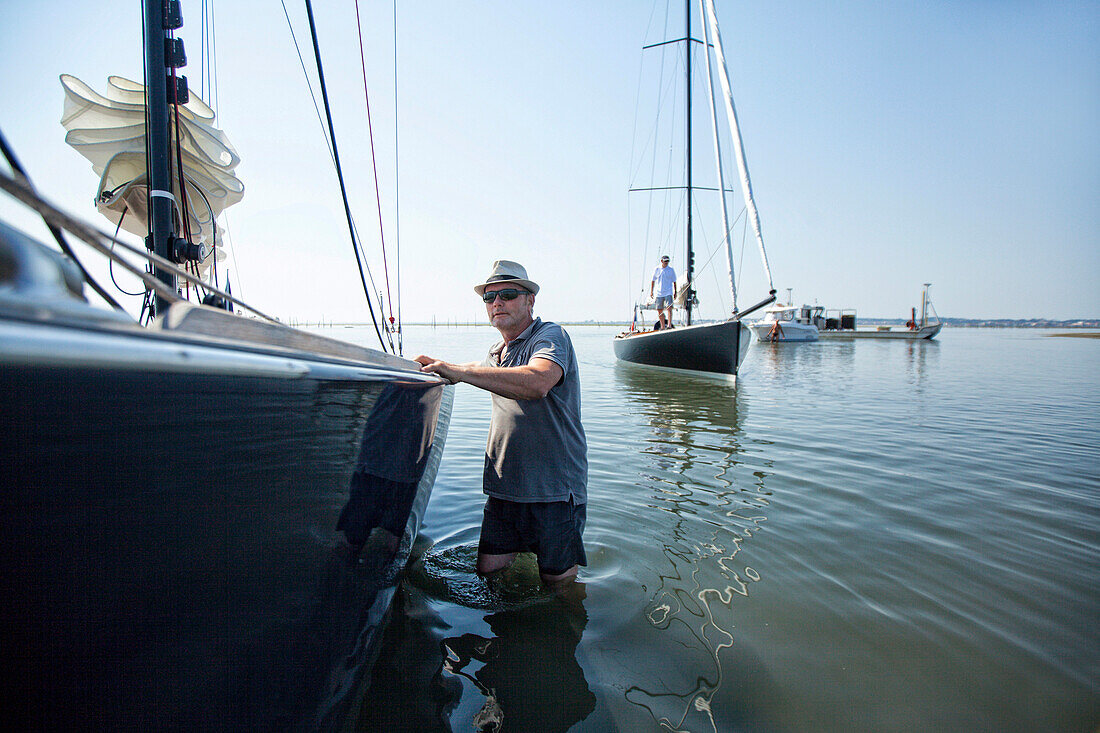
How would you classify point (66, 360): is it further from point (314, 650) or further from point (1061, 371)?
point (1061, 371)

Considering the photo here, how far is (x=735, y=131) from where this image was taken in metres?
12.2

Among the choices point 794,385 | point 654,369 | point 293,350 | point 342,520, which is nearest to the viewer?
point 293,350

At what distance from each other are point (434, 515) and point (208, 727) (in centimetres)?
338

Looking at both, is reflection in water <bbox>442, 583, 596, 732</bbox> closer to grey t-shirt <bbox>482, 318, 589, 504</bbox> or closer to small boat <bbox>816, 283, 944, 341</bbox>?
grey t-shirt <bbox>482, 318, 589, 504</bbox>

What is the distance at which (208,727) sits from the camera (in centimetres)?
104

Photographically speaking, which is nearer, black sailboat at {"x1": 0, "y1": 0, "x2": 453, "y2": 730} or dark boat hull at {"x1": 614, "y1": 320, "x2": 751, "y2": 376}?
black sailboat at {"x1": 0, "y1": 0, "x2": 453, "y2": 730}

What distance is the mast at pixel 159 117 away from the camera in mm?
2736

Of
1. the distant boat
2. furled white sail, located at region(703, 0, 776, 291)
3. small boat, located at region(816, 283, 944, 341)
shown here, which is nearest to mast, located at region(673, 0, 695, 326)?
the distant boat

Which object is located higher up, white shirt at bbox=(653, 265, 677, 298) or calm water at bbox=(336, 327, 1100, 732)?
white shirt at bbox=(653, 265, 677, 298)

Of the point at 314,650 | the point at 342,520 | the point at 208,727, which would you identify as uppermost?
the point at 342,520

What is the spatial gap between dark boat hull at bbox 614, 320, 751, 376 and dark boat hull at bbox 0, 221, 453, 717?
44.9ft

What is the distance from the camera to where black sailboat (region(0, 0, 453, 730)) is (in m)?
0.67

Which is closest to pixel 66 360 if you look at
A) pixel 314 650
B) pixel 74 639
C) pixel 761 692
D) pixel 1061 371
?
pixel 74 639

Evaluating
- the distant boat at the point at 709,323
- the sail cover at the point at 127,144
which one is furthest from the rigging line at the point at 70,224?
the distant boat at the point at 709,323
